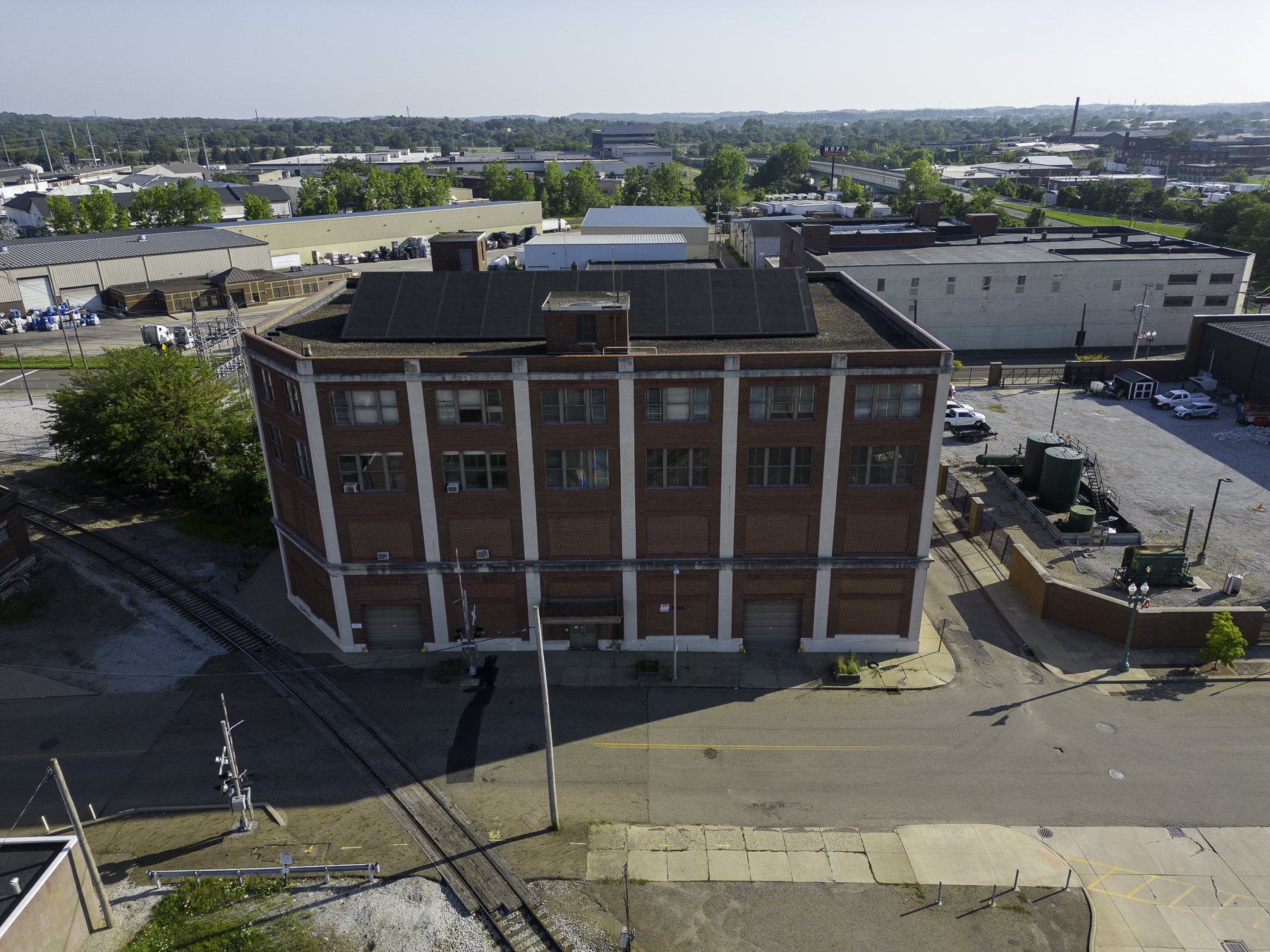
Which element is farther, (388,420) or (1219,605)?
(1219,605)

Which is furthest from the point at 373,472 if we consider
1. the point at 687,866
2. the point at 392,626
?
Answer: the point at 687,866

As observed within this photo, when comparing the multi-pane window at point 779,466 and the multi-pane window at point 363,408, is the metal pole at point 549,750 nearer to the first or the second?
the multi-pane window at point 363,408

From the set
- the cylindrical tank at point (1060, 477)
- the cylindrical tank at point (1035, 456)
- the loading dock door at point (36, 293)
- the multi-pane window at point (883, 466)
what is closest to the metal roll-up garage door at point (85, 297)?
the loading dock door at point (36, 293)

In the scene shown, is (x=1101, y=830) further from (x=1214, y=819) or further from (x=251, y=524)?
(x=251, y=524)

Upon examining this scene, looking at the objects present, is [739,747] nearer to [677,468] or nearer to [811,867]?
[811,867]

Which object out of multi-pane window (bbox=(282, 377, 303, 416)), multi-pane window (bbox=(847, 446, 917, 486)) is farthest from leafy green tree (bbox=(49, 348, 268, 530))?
multi-pane window (bbox=(847, 446, 917, 486))

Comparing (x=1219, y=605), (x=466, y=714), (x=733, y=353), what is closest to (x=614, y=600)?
(x=466, y=714)
